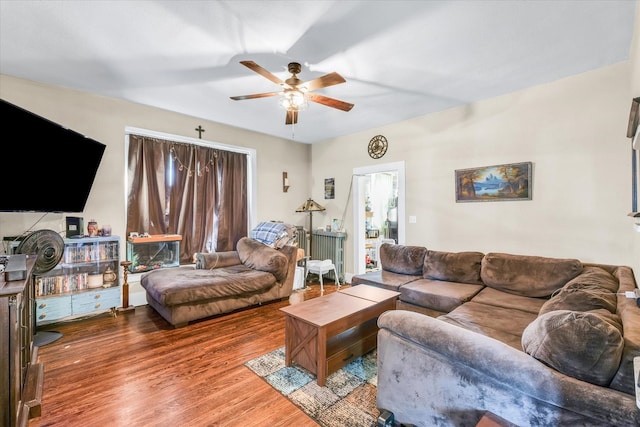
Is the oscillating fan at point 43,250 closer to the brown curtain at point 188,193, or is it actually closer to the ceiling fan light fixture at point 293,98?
the brown curtain at point 188,193

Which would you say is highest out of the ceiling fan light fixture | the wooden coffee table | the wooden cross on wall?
the wooden cross on wall

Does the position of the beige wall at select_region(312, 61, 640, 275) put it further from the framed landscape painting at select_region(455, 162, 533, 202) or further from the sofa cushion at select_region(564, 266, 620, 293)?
the sofa cushion at select_region(564, 266, 620, 293)

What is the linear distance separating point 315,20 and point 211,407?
2790 millimetres

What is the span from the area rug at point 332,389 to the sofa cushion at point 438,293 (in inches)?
31.4

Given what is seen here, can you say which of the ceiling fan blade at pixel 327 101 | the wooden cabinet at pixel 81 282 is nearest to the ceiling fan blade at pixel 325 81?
the ceiling fan blade at pixel 327 101

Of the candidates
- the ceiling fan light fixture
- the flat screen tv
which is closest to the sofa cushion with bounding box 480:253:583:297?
the ceiling fan light fixture

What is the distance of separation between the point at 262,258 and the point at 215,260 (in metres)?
0.71

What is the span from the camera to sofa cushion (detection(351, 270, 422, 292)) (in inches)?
128

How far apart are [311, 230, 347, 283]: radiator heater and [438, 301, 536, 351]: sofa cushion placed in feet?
9.08

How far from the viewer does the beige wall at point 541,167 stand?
2.73 metres

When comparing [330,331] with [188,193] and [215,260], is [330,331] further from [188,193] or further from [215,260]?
[188,193]

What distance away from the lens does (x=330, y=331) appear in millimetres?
2107

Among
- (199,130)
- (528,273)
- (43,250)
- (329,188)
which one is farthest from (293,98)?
(329,188)

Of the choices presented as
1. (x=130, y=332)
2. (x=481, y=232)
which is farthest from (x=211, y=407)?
(x=481, y=232)
